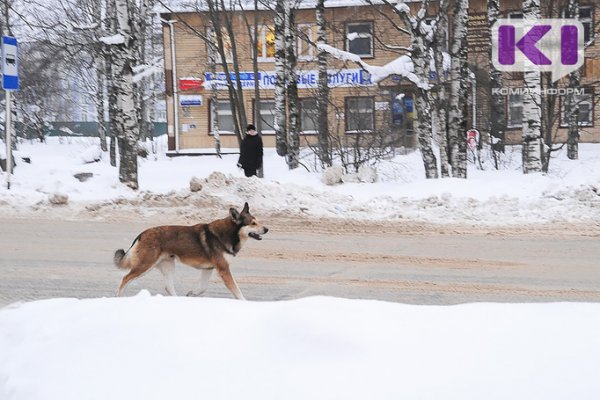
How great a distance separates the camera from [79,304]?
5.45m

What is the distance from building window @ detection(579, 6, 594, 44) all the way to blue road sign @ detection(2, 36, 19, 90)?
756 inches

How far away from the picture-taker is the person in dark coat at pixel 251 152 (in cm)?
1859

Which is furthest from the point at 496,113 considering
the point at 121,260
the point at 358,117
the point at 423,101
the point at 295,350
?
the point at 295,350

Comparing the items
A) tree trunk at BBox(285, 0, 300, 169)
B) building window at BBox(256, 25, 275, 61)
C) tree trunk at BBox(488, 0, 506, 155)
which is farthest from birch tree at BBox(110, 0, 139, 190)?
building window at BBox(256, 25, 275, 61)

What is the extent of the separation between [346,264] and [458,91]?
10.8 meters

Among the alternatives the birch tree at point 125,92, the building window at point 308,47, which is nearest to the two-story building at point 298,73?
the building window at point 308,47

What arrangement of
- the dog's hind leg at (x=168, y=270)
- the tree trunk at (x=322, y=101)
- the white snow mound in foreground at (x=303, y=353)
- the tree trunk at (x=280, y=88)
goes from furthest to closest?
the tree trunk at (x=280, y=88)
the tree trunk at (x=322, y=101)
the dog's hind leg at (x=168, y=270)
the white snow mound in foreground at (x=303, y=353)

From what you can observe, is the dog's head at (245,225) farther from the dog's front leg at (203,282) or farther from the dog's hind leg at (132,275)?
the dog's hind leg at (132,275)

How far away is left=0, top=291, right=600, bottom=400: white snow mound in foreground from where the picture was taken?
385 cm

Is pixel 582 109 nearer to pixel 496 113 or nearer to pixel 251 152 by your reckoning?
pixel 496 113

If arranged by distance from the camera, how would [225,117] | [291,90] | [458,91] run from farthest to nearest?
[225,117] < [291,90] < [458,91]

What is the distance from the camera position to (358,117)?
23453 mm

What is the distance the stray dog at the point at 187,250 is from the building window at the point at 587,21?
22625 mm

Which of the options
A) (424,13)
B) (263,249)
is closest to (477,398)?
(263,249)
